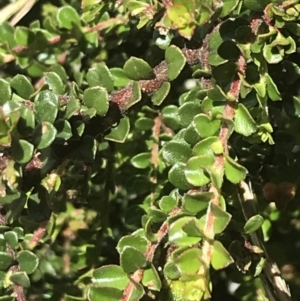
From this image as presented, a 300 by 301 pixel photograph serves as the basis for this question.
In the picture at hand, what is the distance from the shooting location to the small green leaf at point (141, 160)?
867mm

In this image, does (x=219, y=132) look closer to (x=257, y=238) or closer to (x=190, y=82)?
(x=257, y=238)

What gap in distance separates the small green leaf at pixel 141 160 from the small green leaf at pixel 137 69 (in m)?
0.13

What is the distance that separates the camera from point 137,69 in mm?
759

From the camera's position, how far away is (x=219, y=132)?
65cm

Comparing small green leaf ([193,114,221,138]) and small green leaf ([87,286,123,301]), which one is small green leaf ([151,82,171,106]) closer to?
small green leaf ([193,114,221,138])

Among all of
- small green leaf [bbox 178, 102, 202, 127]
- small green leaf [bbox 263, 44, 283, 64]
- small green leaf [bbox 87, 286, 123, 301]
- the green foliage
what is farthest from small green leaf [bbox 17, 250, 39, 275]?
small green leaf [bbox 263, 44, 283, 64]

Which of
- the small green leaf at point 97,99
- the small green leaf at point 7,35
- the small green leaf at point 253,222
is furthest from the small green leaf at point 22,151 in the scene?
the small green leaf at point 7,35

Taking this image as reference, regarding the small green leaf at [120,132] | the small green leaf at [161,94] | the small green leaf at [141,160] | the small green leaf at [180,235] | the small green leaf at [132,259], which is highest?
the small green leaf at [161,94]

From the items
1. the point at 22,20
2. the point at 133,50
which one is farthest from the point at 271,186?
the point at 22,20

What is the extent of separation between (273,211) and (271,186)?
0.09 meters

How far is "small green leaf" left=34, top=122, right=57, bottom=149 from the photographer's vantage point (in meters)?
0.60

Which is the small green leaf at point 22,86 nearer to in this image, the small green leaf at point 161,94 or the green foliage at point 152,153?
the green foliage at point 152,153

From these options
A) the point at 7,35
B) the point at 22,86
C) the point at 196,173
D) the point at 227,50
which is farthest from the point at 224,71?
the point at 7,35

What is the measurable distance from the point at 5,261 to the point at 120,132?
181 mm
